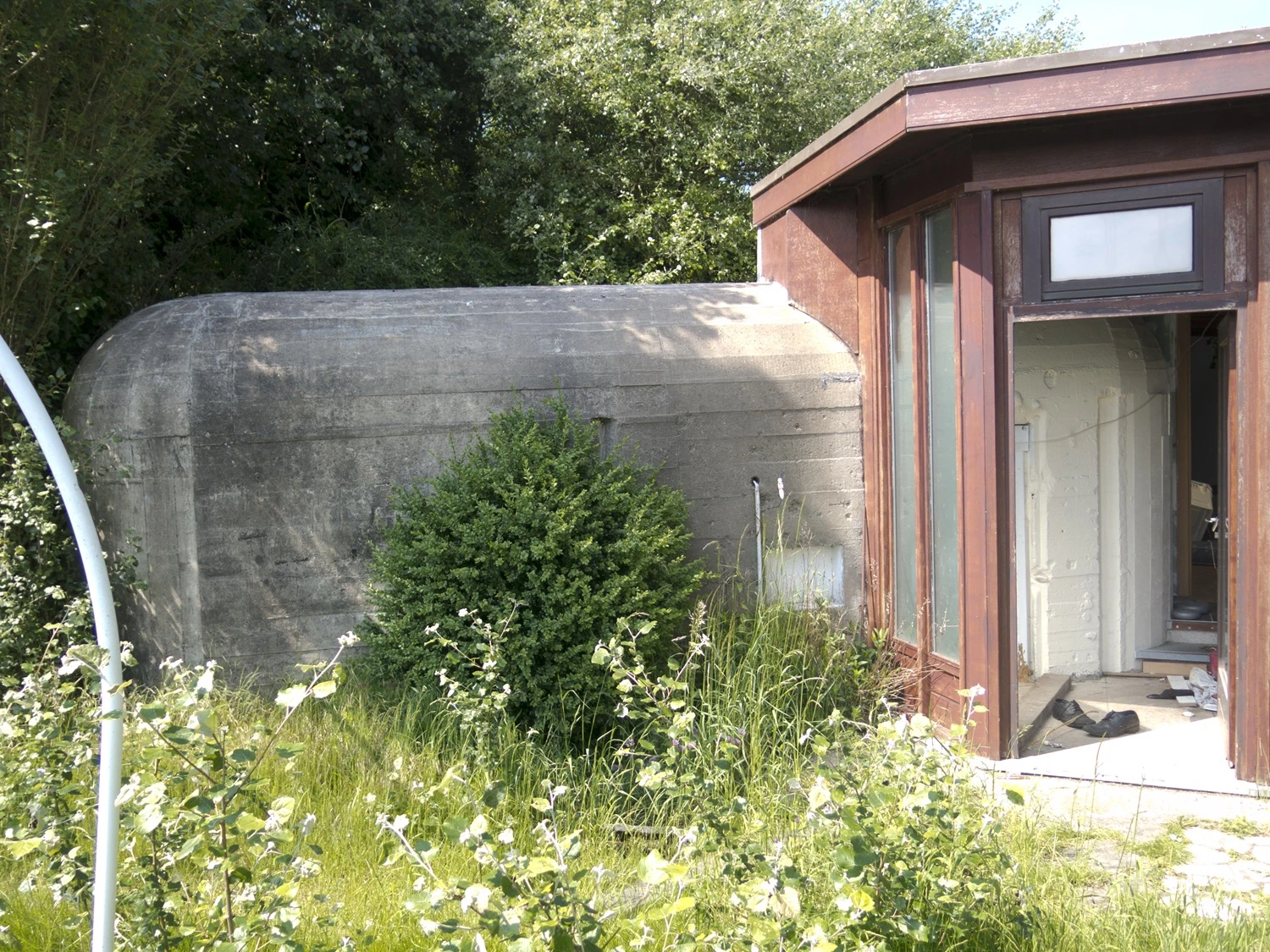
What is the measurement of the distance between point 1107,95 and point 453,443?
340 cm

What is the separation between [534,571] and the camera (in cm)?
484

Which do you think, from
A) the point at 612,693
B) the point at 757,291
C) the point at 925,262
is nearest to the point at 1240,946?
the point at 612,693

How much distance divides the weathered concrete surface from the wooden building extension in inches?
25.7

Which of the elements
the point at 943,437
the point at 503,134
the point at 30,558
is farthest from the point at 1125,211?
the point at 503,134

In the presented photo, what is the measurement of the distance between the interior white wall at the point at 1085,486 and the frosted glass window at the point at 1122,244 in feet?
6.56

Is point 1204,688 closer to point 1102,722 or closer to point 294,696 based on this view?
point 1102,722

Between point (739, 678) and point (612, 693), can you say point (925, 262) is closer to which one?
point (739, 678)

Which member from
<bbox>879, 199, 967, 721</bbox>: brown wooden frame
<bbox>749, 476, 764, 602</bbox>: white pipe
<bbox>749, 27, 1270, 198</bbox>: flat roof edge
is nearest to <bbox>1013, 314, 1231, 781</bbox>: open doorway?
<bbox>879, 199, 967, 721</bbox>: brown wooden frame

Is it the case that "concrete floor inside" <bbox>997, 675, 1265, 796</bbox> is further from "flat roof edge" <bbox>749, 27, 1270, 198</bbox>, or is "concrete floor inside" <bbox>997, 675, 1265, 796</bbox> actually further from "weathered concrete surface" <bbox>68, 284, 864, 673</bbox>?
"flat roof edge" <bbox>749, 27, 1270, 198</bbox>

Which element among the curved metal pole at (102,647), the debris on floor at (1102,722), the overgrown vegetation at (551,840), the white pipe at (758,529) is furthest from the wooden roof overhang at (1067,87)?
the curved metal pole at (102,647)

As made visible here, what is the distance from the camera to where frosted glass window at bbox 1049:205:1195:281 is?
4453 millimetres

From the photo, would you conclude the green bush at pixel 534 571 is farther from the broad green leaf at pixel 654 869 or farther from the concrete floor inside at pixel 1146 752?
the broad green leaf at pixel 654 869

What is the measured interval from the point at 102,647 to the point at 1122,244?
4.20 m

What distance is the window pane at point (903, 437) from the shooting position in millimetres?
5559
